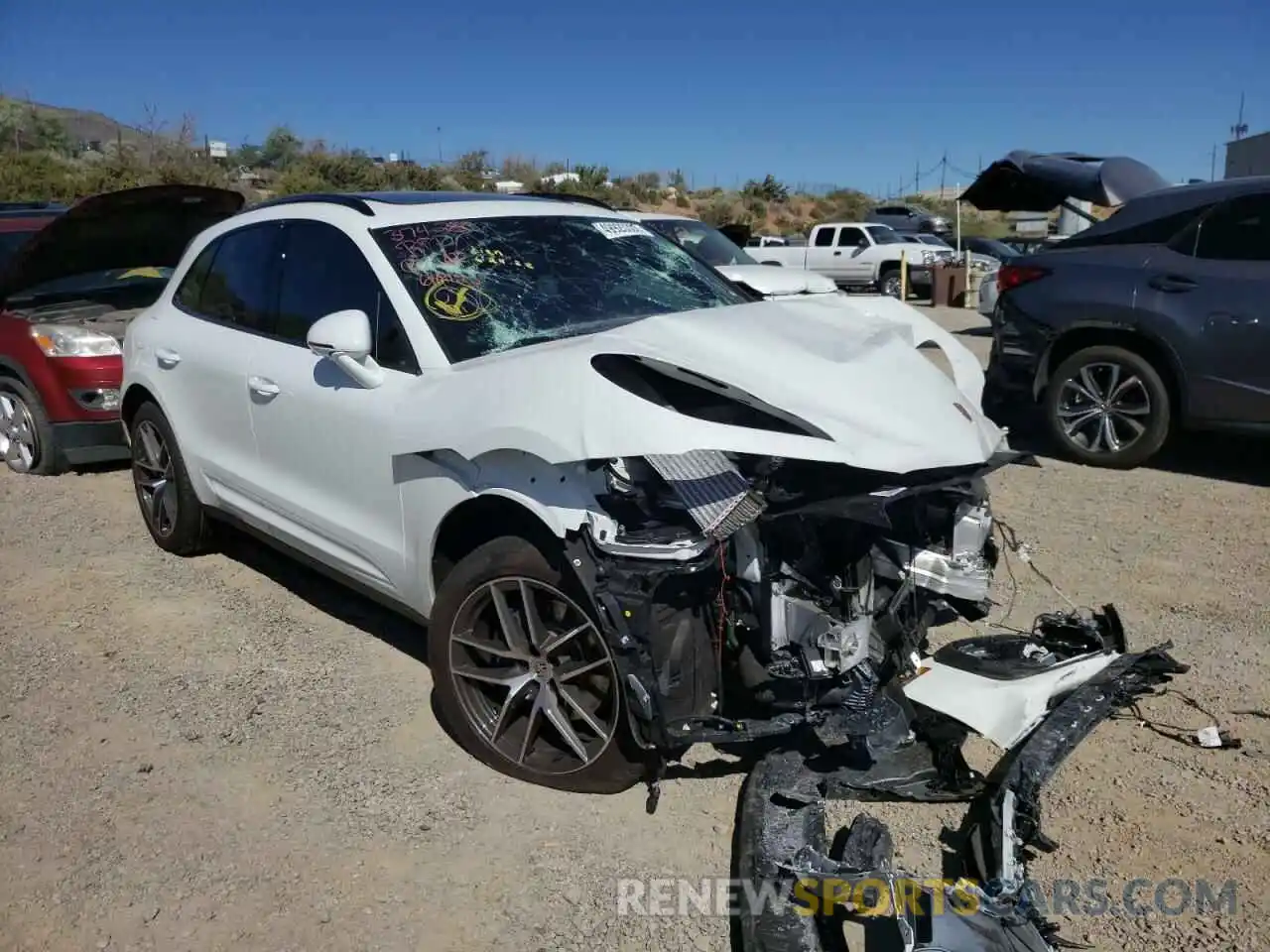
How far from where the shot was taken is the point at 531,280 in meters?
3.83

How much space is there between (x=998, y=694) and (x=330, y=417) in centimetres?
243

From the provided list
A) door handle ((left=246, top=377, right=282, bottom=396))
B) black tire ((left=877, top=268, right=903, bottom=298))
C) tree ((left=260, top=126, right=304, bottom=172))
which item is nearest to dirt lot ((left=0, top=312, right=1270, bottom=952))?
door handle ((left=246, top=377, right=282, bottom=396))

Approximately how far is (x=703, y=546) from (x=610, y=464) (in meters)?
0.37

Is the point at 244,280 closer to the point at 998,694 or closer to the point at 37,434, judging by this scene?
the point at 37,434

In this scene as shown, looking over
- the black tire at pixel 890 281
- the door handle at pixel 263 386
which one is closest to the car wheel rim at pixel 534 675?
the door handle at pixel 263 386

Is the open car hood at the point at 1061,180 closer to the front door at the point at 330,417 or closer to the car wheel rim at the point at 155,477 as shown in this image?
the front door at the point at 330,417

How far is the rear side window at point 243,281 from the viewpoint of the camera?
4.34 m

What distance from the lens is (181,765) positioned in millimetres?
3467

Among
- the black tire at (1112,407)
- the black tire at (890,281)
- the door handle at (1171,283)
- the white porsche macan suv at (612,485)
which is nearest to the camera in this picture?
the white porsche macan suv at (612,485)

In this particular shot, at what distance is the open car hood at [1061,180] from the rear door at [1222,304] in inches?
26.9

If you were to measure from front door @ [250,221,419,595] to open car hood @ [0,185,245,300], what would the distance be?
2665 mm

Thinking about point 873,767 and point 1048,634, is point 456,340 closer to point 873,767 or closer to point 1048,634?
point 873,767

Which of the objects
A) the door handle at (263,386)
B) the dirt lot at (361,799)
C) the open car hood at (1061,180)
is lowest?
the dirt lot at (361,799)

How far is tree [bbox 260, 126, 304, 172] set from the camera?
43125 millimetres
